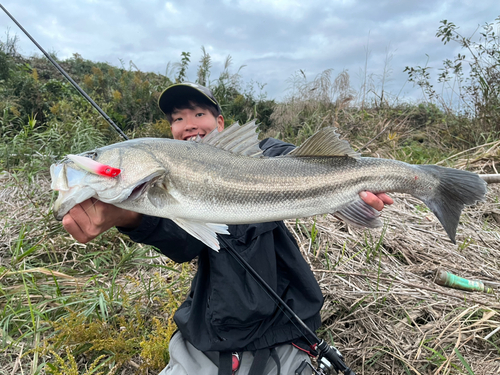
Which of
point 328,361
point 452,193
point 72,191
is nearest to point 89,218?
point 72,191

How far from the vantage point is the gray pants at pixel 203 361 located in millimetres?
2014

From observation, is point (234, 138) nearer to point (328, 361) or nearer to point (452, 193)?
point (452, 193)

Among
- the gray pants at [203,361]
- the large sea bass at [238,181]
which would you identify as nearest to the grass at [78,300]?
the gray pants at [203,361]

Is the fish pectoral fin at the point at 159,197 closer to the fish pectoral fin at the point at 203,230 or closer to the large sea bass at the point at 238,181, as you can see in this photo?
the large sea bass at the point at 238,181

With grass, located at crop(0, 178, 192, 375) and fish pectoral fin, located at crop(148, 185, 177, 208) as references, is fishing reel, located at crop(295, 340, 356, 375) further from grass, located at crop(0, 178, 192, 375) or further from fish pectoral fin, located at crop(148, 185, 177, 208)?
fish pectoral fin, located at crop(148, 185, 177, 208)

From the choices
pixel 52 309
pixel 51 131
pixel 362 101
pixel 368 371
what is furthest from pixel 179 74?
pixel 368 371

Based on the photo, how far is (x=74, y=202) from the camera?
1.48 meters

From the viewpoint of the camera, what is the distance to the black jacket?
1.88 m

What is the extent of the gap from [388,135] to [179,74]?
4.93 meters

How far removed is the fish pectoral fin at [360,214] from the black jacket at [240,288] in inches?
19.8

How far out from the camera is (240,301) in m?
1.91

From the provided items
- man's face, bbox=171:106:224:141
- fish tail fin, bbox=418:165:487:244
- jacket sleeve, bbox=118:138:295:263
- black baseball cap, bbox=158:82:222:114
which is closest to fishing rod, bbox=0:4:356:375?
jacket sleeve, bbox=118:138:295:263

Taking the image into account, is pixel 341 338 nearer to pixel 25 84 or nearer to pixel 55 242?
pixel 55 242

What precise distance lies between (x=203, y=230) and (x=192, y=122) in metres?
1.46
